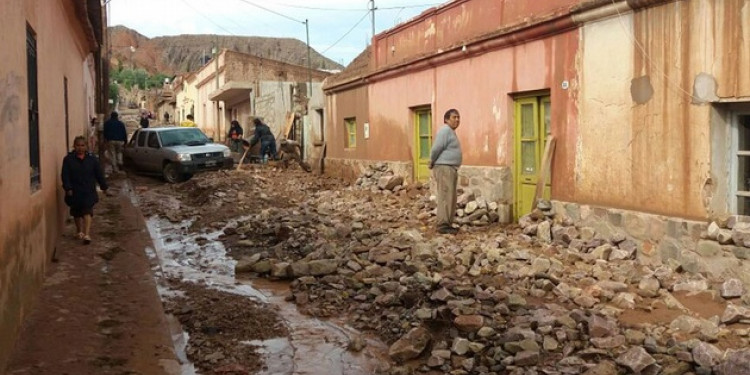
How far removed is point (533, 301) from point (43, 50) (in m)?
5.82

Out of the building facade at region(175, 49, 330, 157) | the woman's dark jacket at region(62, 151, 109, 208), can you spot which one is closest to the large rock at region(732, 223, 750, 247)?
the woman's dark jacket at region(62, 151, 109, 208)

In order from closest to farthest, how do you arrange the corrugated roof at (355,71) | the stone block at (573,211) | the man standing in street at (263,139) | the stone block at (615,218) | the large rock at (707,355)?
1. the large rock at (707,355)
2. the stone block at (615,218)
3. the stone block at (573,211)
4. the corrugated roof at (355,71)
5. the man standing in street at (263,139)

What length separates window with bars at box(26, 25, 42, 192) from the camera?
20.4ft

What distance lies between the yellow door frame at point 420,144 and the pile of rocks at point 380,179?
16.9 inches

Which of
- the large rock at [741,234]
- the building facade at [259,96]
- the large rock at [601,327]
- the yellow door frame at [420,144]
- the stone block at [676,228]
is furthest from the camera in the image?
the building facade at [259,96]

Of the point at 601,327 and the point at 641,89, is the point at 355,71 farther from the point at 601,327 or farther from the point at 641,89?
the point at 601,327

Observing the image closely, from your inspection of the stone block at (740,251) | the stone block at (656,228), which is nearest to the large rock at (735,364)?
the stone block at (740,251)

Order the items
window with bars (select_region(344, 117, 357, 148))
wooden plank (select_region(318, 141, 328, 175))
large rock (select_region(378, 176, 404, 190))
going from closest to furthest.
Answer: large rock (select_region(378, 176, 404, 190)), window with bars (select_region(344, 117, 357, 148)), wooden plank (select_region(318, 141, 328, 175))

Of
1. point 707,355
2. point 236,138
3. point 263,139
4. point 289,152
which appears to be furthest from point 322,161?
point 707,355

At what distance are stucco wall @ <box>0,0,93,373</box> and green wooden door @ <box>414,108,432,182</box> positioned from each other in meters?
6.83

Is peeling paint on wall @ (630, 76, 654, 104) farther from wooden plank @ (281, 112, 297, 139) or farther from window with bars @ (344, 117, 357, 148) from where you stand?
Answer: wooden plank @ (281, 112, 297, 139)

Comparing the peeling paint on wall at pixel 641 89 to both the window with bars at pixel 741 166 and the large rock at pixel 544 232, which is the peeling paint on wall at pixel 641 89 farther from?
the large rock at pixel 544 232

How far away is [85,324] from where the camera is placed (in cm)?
537

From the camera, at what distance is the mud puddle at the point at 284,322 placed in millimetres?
4949
